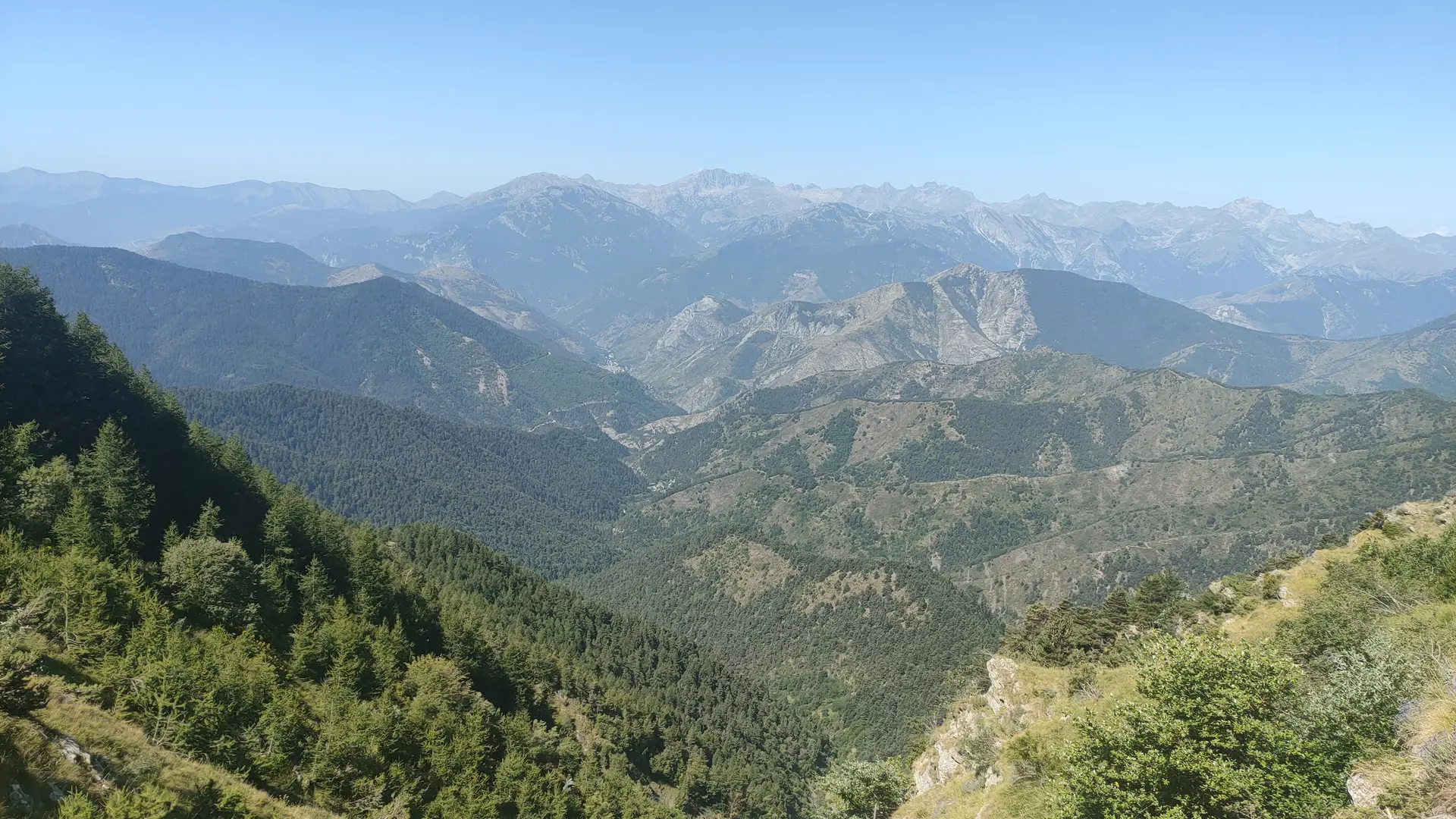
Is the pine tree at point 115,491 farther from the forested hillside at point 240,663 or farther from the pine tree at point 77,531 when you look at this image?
the pine tree at point 77,531

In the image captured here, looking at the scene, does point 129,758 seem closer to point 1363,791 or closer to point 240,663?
point 240,663

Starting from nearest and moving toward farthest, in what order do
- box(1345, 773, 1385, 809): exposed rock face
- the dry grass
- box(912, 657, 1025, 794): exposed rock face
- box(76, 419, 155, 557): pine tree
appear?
box(1345, 773, 1385, 809): exposed rock face < the dry grass < box(912, 657, 1025, 794): exposed rock face < box(76, 419, 155, 557): pine tree

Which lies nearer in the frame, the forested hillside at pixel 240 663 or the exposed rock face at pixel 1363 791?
the exposed rock face at pixel 1363 791

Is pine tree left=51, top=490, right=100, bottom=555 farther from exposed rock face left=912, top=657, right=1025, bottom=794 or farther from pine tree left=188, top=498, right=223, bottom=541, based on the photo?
exposed rock face left=912, top=657, right=1025, bottom=794

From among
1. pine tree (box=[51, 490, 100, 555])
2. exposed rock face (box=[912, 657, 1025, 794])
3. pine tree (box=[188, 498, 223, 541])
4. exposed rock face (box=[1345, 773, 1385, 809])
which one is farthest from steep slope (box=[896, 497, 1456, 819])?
pine tree (box=[188, 498, 223, 541])

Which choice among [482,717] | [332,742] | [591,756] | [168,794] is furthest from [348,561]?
[168,794]

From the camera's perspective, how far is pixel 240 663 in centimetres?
4678

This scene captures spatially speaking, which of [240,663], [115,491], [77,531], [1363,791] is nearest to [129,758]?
[240,663]

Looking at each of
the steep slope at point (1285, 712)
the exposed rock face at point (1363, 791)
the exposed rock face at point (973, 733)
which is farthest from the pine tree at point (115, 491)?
the exposed rock face at point (1363, 791)

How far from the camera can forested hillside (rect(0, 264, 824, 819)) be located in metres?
31.3

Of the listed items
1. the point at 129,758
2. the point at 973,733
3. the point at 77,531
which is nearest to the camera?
the point at 129,758

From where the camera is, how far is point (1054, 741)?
43375mm

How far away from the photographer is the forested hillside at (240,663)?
31.3m

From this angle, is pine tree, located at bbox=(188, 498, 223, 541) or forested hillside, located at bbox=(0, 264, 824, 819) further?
pine tree, located at bbox=(188, 498, 223, 541)
